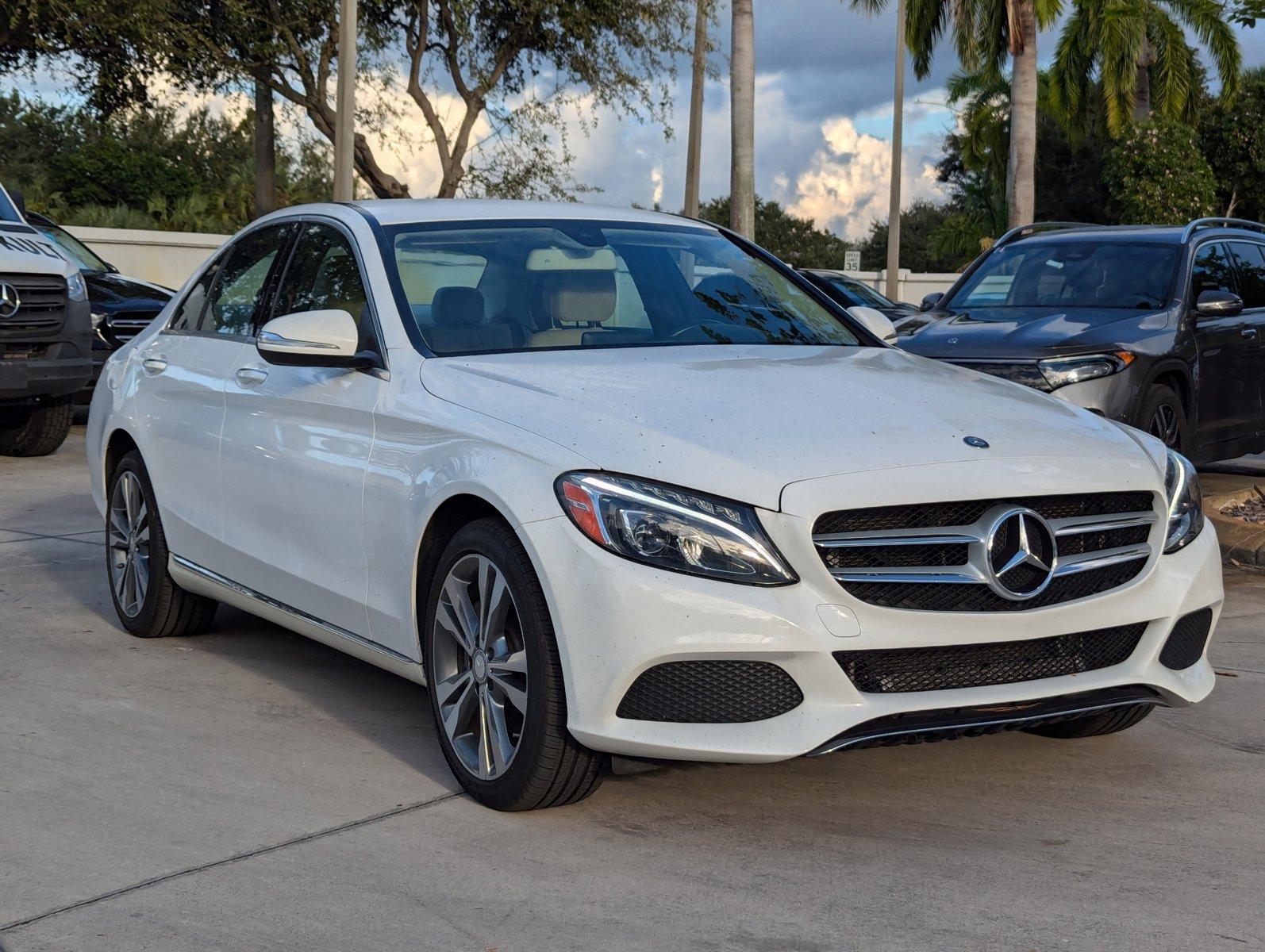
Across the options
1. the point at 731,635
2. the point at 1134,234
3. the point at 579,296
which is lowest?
the point at 731,635

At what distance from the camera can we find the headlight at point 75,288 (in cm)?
1240

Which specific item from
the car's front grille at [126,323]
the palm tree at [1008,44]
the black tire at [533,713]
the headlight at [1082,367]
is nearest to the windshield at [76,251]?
the car's front grille at [126,323]

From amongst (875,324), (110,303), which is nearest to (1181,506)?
(875,324)

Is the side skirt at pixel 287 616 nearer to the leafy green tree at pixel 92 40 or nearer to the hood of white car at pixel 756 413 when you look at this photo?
the hood of white car at pixel 756 413

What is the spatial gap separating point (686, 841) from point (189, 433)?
9.06 feet

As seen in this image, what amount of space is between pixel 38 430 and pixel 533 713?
32.4ft

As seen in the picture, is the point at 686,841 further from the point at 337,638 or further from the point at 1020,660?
the point at 337,638

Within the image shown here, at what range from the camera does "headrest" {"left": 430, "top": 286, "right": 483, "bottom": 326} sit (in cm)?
514

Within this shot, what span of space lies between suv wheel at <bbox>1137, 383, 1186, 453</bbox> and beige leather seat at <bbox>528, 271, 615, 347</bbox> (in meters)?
4.77

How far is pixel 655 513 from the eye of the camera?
3959 mm

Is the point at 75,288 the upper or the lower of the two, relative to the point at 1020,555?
upper

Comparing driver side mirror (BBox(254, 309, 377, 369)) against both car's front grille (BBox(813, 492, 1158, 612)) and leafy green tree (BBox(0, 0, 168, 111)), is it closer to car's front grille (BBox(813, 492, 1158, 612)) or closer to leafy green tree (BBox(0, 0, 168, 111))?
car's front grille (BBox(813, 492, 1158, 612))

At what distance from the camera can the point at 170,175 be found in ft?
117

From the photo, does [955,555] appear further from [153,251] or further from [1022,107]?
[1022,107]
